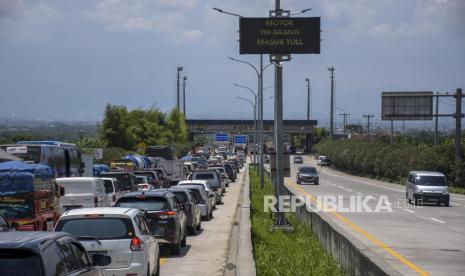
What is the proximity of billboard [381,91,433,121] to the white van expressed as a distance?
36.6m

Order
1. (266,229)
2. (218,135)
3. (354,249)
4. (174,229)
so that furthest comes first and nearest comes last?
(218,135) < (266,229) < (174,229) < (354,249)

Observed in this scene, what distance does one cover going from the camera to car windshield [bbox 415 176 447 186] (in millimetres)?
43381

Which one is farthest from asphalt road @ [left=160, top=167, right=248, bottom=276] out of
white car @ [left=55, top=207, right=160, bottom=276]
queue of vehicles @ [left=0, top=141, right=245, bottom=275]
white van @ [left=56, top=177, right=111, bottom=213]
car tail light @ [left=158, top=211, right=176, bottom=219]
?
white van @ [left=56, top=177, right=111, bottom=213]

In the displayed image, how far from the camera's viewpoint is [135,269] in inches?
553

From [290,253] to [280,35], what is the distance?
9.19 m

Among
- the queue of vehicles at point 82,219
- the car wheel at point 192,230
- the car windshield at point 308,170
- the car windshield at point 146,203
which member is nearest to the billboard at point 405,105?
the car windshield at point 308,170

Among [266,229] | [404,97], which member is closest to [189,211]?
Result: [266,229]

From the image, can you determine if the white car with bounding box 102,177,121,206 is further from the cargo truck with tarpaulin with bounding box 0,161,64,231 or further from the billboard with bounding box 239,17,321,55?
the cargo truck with tarpaulin with bounding box 0,161,64,231

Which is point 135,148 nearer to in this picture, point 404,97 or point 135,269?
point 404,97

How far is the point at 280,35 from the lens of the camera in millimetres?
25297

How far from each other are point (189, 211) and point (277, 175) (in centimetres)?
286

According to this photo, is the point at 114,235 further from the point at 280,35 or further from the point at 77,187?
the point at 77,187

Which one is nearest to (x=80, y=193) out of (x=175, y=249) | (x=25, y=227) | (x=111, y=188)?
(x=111, y=188)

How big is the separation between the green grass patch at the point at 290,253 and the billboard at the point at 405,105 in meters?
35.7
